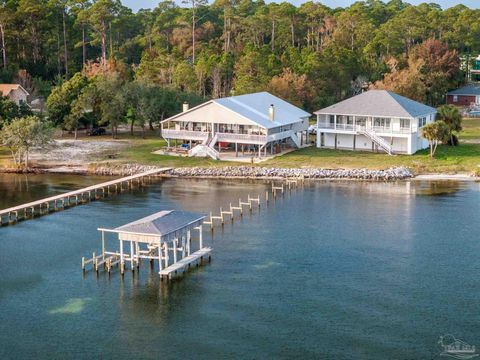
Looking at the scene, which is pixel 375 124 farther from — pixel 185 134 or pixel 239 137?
pixel 185 134

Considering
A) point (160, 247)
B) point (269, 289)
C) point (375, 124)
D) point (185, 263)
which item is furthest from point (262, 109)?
point (269, 289)

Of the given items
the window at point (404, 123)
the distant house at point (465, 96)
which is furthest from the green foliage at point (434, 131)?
the distant house at point (465, 96)

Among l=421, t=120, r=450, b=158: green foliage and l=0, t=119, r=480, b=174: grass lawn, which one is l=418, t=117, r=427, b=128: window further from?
l=421, t=120, r=450, b=158: green foliage

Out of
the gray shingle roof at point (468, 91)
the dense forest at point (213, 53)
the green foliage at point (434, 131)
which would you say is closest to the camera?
the green foliage at point (434, 131)

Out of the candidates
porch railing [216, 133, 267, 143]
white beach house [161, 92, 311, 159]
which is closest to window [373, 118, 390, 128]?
white beach house [161, 92, 311, 159]

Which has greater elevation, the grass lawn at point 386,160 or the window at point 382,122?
the window at point 382,122

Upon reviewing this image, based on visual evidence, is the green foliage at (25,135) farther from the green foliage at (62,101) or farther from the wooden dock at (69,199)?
the wooden dock at (69,199)
